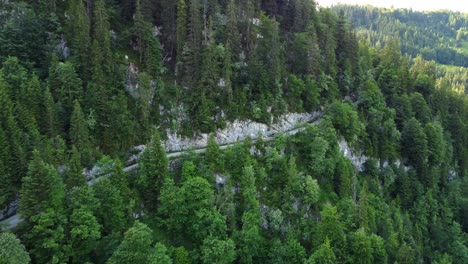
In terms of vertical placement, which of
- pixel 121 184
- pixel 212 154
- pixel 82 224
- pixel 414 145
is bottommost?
pixel 414 145

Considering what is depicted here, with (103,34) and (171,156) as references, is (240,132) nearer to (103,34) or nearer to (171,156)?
(171,156)

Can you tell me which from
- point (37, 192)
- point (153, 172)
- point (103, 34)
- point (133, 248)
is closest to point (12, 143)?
point (37, 192)

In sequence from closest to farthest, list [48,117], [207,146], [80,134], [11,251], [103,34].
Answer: [11,251]
[48,117]
[80,134]
[207,146]
[103,34]

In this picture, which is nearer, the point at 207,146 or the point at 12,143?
the point at 12,143

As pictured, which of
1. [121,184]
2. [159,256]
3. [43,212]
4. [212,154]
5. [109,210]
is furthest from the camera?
[212,154]

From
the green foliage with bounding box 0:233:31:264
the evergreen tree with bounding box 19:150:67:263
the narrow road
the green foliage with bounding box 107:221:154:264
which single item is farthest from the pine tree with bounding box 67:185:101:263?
the green foliage with bounding box 0:233:31:264

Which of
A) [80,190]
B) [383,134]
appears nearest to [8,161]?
[80,190]

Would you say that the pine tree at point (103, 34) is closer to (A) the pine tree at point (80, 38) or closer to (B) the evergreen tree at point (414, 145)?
(A) the pine tree at point (80, 38)
